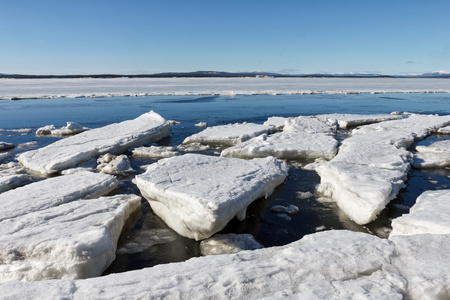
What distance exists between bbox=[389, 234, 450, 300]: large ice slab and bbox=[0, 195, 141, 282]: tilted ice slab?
2.54m

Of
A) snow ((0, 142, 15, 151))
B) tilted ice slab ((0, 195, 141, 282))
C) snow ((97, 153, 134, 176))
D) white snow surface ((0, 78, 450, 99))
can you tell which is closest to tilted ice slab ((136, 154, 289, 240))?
tilted ice slab ((0, 195, 141, 282))

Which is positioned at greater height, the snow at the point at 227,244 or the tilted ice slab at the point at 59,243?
the tilted ice slab at the point at 59,243

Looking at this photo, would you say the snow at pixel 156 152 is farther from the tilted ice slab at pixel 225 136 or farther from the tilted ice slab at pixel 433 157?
the tilted ice slab at pixel 433 157

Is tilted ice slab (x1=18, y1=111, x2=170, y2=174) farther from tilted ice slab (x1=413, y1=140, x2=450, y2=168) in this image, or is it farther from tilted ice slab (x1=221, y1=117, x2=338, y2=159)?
tilted ice slab (x1=413, y1=140, x2=450, y2=168)

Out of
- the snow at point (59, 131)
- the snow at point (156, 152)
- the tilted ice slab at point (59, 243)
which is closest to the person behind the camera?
the tilted ice slab at point (59, 243)

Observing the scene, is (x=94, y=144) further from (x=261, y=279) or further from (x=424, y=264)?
(x=424, y=264)

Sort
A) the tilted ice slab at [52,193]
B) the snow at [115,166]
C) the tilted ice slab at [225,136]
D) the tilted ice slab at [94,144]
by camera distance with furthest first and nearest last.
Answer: the tilted ice slab at [225,136], the tilted ice slab at [94,144], the snow at [115,166], the tilted ice slab at [52,193]

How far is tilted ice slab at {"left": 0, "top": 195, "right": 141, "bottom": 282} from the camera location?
285 centimetres

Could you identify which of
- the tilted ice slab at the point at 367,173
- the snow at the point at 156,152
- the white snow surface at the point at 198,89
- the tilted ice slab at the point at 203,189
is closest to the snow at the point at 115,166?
the snow at the point at 156,152

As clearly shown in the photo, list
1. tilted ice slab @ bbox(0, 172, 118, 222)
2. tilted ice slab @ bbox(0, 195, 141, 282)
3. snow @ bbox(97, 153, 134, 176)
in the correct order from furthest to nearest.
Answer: snow @ bbox(97, 153, 134, 176) < tilted ice slab @ bbox(0, 172, 118, 222) < tilted ice slab @ bbox(0, 195, 141, 282)

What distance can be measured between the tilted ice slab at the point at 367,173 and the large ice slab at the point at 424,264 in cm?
118

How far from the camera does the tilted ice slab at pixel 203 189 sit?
3.52 m

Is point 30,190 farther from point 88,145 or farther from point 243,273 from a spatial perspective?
point 243,273

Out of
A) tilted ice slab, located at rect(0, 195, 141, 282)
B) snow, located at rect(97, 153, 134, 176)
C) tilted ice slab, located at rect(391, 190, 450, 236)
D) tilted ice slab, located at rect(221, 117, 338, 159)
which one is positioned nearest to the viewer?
tilted ice slab, located at rect(0, 195, 141, 282)
